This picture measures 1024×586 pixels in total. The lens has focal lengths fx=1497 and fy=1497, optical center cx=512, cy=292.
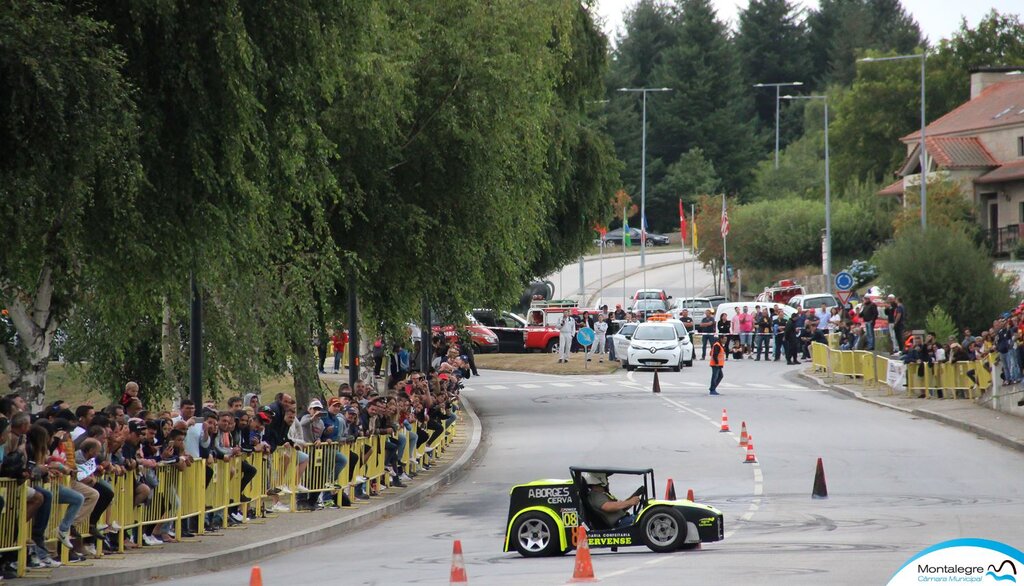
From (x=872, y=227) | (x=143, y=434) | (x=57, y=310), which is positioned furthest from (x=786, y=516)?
(x=872, y=227)

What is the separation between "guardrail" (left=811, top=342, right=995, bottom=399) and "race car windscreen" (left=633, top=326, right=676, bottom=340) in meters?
6.68

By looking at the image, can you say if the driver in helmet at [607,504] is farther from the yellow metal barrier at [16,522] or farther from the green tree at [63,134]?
the yellow metal barrier at [16,522]

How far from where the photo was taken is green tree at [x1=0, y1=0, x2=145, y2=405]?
12.8 metres

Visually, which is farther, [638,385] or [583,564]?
[638,385]

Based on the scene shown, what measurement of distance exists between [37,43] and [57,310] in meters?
8.75

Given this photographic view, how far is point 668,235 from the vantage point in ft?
414

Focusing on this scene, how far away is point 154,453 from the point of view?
16.7 m

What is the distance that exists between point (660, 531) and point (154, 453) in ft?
18.6

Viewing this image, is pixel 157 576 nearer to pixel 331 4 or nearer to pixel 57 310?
pixel 331 4

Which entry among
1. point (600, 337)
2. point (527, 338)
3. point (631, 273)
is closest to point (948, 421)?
point (600, 337)

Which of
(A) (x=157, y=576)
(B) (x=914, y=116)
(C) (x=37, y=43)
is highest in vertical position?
(B) (x=914, y=116)

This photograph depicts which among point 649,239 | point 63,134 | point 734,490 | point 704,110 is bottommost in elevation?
point 734,490

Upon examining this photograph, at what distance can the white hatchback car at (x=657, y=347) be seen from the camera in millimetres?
51125

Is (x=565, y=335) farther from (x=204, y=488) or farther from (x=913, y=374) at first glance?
(x=204, y=488)
